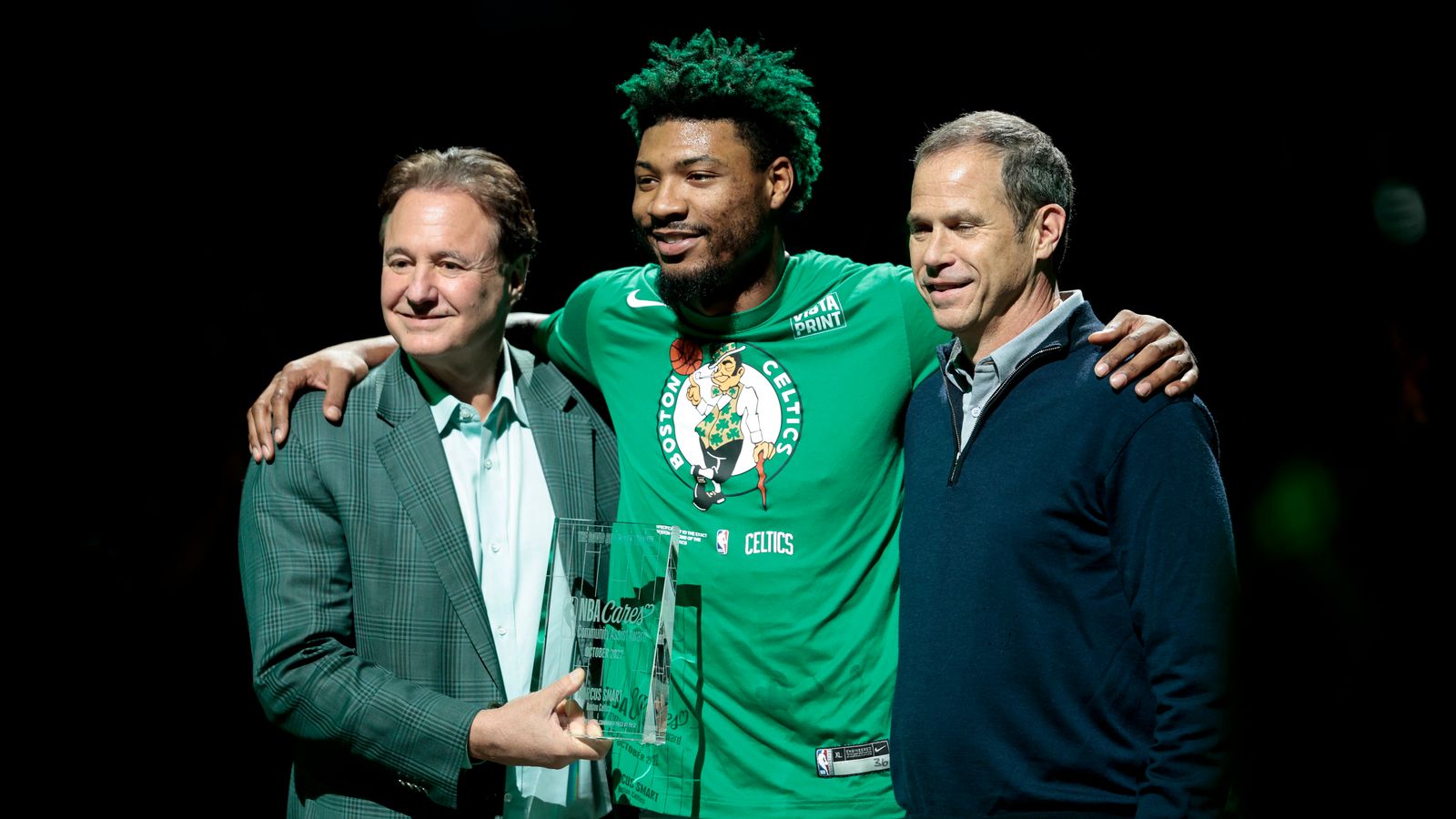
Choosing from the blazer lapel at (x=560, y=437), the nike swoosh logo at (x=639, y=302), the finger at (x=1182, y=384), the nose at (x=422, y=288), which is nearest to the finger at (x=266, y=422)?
the nose at (x=422, y=288)

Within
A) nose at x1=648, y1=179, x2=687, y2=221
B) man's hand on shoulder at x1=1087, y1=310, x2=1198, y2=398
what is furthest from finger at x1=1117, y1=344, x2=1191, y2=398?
nose at x1=648, y1=179, x2=687, y2=221

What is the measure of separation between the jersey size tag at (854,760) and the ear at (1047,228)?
0.93 m

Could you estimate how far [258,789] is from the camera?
380cm

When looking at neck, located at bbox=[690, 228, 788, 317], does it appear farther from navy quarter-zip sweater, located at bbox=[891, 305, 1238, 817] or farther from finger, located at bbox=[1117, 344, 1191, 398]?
finger, located at bbox=[1117, 344, 1191, 398]

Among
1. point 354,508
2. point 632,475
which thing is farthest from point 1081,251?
point 354,508

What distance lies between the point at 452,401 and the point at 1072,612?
3.99 feet

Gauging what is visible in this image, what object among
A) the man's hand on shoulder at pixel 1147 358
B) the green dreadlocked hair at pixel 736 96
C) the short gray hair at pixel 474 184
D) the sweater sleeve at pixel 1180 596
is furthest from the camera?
the green dreadlocked hair at pixel 736 96

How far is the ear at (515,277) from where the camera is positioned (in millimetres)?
2174

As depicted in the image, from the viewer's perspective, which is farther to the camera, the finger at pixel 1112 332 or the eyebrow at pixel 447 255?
the eyebrow at pixel 447 255

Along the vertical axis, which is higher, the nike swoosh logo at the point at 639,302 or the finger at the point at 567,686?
the nike swoosh logo at the point at 639,302

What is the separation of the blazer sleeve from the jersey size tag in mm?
644

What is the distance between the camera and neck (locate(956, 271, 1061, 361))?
1830 mm

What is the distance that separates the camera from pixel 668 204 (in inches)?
85.5

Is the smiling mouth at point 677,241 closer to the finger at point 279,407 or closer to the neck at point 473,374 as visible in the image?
the neck at point 473,374
